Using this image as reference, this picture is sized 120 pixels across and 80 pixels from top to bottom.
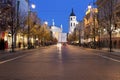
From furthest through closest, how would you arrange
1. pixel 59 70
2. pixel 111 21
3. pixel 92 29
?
pixel 92 29 < pixel 111 21 < pixel 59 70

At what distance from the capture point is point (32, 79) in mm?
16109

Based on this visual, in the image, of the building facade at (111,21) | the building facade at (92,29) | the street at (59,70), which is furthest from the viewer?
the building facade at (92,29)

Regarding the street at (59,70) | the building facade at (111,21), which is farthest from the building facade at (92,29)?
the street at (59,70)

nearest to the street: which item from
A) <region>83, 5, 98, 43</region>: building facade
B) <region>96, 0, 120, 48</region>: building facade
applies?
<region>96, 0, 120, 48</region>: building facade

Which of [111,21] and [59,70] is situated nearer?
[59,70]

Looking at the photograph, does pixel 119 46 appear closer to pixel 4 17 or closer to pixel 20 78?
pixel 4 17

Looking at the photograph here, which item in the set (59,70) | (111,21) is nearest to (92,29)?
(111,21)

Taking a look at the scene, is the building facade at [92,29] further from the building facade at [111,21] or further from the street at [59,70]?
the street at [59,70]

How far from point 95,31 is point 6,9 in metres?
42.5

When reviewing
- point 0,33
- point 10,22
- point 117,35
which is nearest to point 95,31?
point 117,35

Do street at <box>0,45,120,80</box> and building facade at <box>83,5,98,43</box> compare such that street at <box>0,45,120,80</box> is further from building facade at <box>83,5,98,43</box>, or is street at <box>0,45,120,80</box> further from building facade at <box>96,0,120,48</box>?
building facade at <box>83,5,98,43</box>

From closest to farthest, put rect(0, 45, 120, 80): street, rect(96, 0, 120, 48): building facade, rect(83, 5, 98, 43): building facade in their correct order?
rect(0, 45, 120, 80): street < rect(96, 0, 120, 48): building facade < rect(83, 5, 98, 43): building facade

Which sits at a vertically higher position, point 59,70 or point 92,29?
point 92,29

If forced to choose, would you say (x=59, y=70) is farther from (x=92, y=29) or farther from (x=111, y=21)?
(x=92, y=29)
